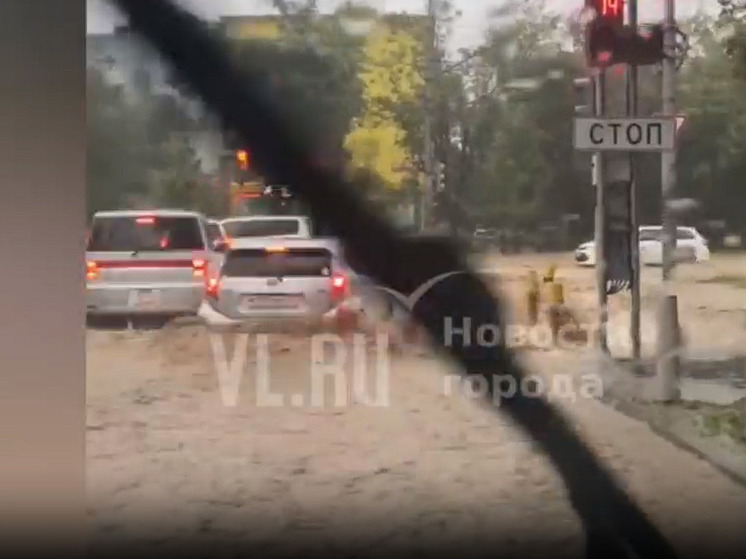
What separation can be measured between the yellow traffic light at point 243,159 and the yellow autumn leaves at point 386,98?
362mm

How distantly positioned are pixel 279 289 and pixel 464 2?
1216mm

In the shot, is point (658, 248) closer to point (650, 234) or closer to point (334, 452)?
point (650, 234)

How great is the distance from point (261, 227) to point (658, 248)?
1434 mm

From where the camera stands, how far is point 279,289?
380 centimetres

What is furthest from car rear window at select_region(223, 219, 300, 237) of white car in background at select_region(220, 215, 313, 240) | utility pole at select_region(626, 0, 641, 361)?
utility pole at select_region(626, 0, 641, 361)

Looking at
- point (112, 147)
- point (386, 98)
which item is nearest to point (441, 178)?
point (386, 98)

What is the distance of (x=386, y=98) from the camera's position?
378 cm

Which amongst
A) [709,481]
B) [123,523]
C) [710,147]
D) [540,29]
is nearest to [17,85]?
[123,523]

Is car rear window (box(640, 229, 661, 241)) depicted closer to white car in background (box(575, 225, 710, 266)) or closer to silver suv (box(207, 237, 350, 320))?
white car in background (box(575, 225, 710, 266))

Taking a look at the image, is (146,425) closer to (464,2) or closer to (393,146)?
(393,146)

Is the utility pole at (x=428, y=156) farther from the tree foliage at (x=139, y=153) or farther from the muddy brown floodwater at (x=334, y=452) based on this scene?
the tree foliage at (x=139, y=153)

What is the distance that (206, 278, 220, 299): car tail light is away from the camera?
379 cm

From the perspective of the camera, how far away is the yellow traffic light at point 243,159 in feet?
12.3

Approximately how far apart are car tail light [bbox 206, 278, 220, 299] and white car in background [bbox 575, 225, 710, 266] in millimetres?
1290
